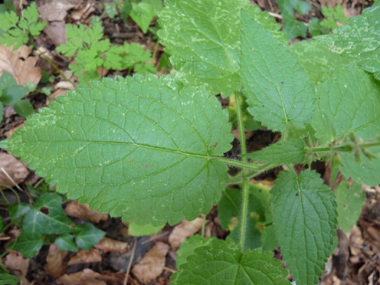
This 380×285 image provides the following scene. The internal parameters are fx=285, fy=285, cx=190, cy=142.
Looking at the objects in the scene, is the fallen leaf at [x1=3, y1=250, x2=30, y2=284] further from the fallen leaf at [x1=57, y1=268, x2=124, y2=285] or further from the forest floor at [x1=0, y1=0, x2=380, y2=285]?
the fallen leaf at [x1=57, y1=268, x2=124, y2=285]

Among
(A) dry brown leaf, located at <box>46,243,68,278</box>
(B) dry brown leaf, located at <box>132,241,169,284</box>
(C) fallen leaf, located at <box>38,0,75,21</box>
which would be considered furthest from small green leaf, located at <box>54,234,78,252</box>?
(C) fallen leaf, located at <box>38,0,75,21</box>

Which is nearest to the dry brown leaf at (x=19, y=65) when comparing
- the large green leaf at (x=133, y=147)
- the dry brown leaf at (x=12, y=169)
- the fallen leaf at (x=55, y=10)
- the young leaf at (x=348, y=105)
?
the fallen leaf at (x=55, y=10)

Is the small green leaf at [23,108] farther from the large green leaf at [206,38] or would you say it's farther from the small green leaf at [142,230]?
the large green leaf at [206,38]

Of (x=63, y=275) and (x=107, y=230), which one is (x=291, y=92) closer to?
(x=107, y=230)

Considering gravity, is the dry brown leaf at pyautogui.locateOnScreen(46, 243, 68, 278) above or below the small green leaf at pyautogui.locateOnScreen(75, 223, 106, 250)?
below

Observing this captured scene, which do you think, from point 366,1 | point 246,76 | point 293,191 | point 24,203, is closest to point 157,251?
point 24,203

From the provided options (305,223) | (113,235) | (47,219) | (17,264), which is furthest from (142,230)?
(305,223)
